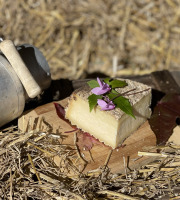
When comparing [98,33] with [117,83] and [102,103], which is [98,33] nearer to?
[117,83]

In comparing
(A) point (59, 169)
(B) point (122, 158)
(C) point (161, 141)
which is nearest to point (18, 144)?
(A) point (59, 169)

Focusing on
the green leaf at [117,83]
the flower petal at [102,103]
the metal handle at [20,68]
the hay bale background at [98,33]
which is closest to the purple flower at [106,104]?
the flower petal at [102,103]

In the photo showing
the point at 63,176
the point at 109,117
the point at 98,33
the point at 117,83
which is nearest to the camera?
the point at 63,176

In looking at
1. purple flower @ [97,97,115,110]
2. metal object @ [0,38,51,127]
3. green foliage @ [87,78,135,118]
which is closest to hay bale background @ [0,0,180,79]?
metal object @ [0,38,51,127]

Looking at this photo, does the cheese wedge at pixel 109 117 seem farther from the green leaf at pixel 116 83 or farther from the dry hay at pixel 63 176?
the dry hay at pixel 63 176

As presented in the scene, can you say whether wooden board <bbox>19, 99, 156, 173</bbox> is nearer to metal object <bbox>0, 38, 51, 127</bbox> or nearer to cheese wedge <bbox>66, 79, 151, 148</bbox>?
cheese wedge <bbox>66, 79, 151, 148</bbox>

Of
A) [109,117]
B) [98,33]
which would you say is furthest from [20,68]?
Result: [98,33]

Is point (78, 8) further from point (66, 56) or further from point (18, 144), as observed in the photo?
point (18, 144)
